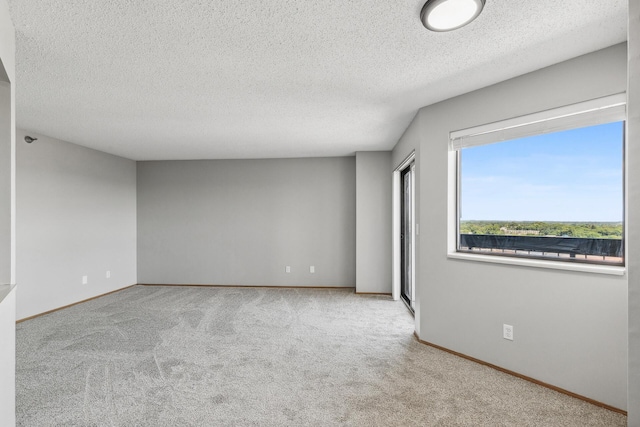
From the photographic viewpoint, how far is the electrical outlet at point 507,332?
8.51 ft

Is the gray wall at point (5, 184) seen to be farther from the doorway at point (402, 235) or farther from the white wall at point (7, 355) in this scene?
the doorway at point (402, 235)

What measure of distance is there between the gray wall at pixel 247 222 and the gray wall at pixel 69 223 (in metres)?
0.51

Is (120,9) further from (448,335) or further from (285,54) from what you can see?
(448,335)

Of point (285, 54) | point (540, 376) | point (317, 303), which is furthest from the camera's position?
point (317, 303)

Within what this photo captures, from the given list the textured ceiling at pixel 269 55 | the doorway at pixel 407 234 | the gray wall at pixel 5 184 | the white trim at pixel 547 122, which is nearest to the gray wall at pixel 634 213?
the textured ceiling at pixel 269 55

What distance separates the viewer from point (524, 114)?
8.30 ft

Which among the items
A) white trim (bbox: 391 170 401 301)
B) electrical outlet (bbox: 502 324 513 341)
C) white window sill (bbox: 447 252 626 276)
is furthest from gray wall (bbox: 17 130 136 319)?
electrical outlet (bbox: 502 324 513 341)

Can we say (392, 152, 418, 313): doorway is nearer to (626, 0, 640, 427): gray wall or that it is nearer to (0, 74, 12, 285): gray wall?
(626, 0, 640, 427): gray wall

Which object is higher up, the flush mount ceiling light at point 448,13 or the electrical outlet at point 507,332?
the flush mount ceiling light at point 448,13

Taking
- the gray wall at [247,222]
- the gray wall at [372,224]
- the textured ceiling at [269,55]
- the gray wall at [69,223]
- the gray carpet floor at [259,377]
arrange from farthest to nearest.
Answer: the gray wall at [247,222] → the gray wall at [372,224] → the gray wall at [69,223] → the gray carpet floor at [259,377] → the textured ceiling at [269,55]

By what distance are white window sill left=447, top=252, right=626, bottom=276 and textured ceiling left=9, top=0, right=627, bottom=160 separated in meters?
1.45

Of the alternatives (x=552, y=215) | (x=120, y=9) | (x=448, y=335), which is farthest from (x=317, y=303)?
(x=120, y=9)

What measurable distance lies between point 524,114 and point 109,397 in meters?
3.73

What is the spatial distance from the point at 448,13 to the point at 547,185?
163 cm
